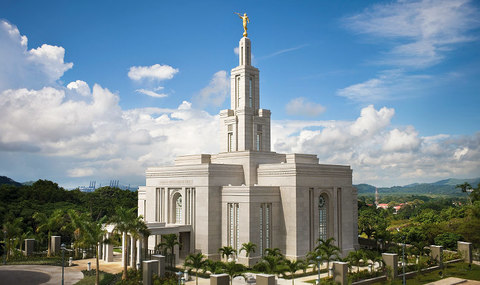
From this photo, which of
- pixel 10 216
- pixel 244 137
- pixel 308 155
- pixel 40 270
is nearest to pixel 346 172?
pixel 308 155

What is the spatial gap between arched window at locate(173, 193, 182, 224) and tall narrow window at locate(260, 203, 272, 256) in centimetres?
974

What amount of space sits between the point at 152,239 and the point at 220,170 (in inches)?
380

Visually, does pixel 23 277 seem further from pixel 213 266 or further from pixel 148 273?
pixel 213 266

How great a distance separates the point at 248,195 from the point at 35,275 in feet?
64.3

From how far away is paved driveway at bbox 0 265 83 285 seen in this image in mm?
35219

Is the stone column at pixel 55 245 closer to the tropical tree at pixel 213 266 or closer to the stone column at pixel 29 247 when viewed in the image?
the stone column at pixel 29 247

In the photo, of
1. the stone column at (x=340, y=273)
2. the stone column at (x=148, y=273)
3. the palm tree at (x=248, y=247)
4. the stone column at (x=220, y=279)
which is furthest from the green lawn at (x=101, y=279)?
the stone column at (x=340, y=273)

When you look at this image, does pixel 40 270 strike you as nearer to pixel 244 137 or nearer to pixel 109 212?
pixel 244 137

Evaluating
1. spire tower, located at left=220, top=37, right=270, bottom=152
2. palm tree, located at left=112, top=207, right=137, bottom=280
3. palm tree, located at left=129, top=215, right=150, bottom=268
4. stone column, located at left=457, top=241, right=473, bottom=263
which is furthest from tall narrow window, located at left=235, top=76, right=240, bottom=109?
stone column, located at left=457, top=241, right=473, bottom=263

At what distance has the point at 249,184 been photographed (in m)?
45.3

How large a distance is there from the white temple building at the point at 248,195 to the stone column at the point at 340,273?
832 centimetres

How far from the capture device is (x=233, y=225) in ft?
139

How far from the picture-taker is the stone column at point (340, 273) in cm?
3284

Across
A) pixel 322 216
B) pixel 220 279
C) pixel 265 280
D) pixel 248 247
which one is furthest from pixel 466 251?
pixel 220 279
